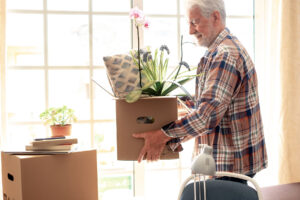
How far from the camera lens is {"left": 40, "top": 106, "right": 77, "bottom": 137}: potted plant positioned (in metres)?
2.36

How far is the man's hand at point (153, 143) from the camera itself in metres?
1.62

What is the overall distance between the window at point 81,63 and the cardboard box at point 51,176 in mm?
578

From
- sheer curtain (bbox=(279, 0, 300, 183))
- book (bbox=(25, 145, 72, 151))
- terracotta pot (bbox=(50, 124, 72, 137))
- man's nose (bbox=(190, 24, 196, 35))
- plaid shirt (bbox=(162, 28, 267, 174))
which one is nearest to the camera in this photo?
plaid shirt (bbox=(162, 28, 267, 174))

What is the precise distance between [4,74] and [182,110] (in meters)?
1.17

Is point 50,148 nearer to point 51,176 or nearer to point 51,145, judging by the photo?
point 51,145

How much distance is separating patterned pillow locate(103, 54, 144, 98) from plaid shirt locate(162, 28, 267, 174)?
24 centimetres

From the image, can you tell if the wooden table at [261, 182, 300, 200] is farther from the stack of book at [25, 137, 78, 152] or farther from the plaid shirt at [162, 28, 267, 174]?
the stack of book at [25, 137, 78, 152]

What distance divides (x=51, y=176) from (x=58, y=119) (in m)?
0.55

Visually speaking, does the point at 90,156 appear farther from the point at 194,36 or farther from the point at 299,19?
the point at 299,19

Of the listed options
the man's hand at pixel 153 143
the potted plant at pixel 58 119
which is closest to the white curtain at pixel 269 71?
the man's hand at pixel 153 143

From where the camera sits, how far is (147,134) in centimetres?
163

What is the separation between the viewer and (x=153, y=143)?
5.33 feet

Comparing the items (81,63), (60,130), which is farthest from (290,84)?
(60,130)

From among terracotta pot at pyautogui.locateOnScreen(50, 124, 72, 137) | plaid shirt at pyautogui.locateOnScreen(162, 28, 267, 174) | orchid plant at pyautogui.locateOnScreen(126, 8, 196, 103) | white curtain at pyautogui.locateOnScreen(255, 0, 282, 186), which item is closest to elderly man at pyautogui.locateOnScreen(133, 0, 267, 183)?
plaid shirt at pyautogui.locateOnScreen(162, 28, 267, 174)
